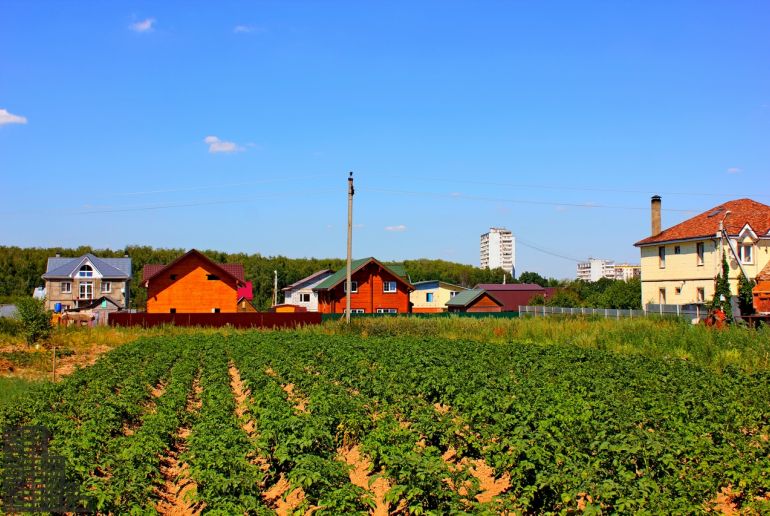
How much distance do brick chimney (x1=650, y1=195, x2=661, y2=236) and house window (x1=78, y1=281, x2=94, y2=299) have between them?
167ft

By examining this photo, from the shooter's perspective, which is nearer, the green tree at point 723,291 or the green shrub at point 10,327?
the green shrub at point 10,327

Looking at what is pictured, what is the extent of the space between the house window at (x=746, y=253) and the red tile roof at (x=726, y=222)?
0.96m

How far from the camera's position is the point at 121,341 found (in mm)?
32469

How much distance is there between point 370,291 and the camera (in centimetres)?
5250

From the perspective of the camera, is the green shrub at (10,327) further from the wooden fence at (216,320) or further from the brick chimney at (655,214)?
the brick chimney at (655,214)

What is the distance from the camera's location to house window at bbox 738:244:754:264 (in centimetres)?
3778

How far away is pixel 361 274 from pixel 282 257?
195ft

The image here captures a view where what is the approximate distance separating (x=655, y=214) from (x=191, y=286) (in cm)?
3440

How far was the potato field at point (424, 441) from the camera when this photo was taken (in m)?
7.09

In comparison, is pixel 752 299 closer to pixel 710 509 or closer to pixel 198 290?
pixel 710 509

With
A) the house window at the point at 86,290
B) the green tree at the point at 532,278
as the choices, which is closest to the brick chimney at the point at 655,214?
the house window at the point at 86,290

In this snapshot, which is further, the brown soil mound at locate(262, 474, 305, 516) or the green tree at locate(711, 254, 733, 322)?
the green tree at locate(711, 254, 733, 322)

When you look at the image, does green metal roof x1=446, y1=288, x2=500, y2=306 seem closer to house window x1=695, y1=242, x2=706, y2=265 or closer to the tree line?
house window x1=695, y1=242, x2=706, y2=265

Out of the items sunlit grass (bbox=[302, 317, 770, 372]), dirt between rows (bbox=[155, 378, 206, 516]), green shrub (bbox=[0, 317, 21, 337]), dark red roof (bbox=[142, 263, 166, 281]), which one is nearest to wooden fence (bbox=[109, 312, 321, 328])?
sunlit grass (bbox=[302, 317, 770, 372])
